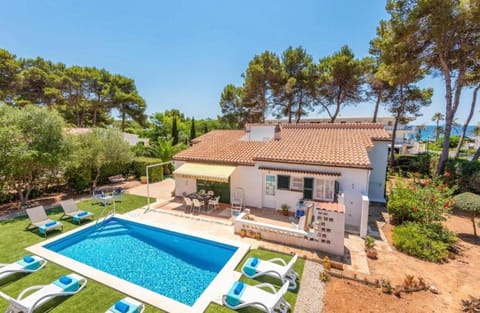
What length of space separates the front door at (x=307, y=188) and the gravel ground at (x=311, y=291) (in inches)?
311

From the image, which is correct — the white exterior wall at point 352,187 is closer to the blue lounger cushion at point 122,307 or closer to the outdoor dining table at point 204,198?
the outdoor dining table at point 204,198

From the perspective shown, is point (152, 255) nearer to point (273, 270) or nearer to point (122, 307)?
point (122, 307)

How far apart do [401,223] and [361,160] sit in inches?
284

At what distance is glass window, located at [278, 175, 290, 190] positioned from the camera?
21.3 metres

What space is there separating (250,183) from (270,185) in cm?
232

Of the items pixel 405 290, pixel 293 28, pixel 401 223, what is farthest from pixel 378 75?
pixel 405 290

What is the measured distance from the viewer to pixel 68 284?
10602 millimetres

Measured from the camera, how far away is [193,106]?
9512 cm

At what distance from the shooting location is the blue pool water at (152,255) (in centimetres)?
1256

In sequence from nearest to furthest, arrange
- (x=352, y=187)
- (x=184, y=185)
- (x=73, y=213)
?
(x=352, y=187) → (x=73, y=213) → (x=184, y=185)

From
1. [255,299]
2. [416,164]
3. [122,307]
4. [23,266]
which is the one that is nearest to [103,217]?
[23,266]

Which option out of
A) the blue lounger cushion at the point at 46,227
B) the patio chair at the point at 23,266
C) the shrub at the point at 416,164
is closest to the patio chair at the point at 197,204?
the blue lounger cushion at the point at 46,227

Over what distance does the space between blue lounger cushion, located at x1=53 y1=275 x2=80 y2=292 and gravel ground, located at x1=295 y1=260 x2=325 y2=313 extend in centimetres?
1130

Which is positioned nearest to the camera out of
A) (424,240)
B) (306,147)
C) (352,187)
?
(424,240)
